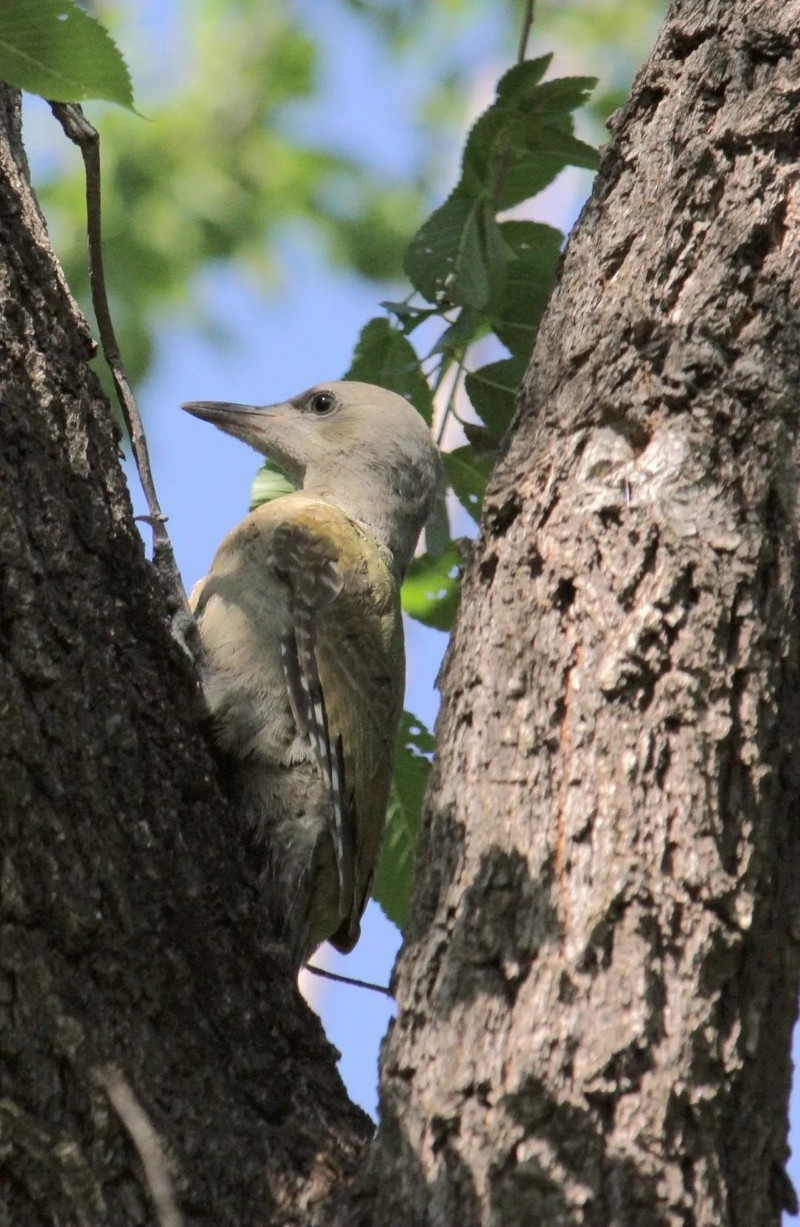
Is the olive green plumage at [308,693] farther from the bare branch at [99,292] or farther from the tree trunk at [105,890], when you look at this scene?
the tree trunk at [105,890]

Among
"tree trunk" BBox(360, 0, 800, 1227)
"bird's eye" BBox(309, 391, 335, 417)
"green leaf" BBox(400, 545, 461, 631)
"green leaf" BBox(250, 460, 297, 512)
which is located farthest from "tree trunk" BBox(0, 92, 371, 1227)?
"bird's eye" BBox(309, 391, 335, 417)

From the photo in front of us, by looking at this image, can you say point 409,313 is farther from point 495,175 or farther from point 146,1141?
point 146,1141

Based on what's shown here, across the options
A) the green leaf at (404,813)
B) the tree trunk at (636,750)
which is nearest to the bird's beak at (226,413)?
the green leaf at (404,813)

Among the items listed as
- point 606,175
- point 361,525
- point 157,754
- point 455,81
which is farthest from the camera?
point 455,81

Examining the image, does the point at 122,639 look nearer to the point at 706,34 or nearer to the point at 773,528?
the point at 773,528

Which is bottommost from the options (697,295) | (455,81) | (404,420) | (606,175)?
(697,295)

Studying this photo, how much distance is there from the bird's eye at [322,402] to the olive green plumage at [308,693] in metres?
0.69

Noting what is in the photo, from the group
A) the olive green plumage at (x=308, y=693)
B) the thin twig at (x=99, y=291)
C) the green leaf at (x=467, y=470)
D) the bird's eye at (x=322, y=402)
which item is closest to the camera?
the thin twig at (x=99, y=291)

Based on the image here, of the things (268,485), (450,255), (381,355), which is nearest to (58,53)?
(450,255)

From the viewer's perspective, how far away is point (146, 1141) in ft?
7.32

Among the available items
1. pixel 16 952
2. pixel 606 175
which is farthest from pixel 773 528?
pixel 16 952

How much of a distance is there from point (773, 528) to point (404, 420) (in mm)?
2824

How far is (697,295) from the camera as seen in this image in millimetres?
2629

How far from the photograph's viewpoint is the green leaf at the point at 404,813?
12.7 feet
